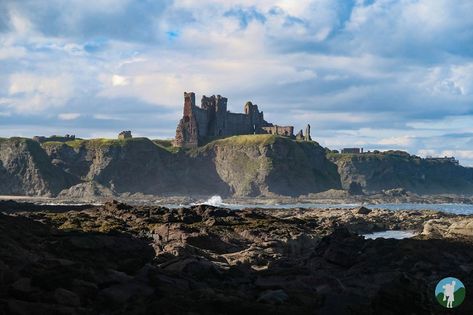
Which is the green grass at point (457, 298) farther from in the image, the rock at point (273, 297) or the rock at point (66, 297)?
the rock at point (66, 297)

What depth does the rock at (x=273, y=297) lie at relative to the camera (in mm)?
26236

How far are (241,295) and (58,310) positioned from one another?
818 centimetres

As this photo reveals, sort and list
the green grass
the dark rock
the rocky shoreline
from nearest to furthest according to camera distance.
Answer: the rocky shoreline → the dark rock → the green grass

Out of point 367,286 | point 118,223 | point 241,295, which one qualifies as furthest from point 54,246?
point 118,223

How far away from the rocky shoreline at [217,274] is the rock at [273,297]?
0.08 metres

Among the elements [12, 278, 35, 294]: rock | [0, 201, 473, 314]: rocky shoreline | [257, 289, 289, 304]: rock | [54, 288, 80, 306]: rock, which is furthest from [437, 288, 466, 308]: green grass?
[12, 278, 35, 294]: rock

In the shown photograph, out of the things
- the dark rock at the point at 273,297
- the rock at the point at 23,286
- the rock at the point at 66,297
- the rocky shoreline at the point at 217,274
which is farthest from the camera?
the dark rock at the point at 273,297

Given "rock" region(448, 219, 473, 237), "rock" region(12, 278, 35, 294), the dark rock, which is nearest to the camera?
"rock" region(12, 278, 35, 294)

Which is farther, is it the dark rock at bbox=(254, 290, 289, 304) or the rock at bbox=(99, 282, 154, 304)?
the dark rock at bbox=(254, 290, 289, 304)

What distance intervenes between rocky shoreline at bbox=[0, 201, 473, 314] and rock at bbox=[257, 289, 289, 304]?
8cm

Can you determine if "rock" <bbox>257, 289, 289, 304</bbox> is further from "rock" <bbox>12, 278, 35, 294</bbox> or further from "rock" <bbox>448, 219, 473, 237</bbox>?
"rock" <bbox>448, 219, 473, 237</bbox>

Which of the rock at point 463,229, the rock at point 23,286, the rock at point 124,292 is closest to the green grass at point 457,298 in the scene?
the rock at point 124,292

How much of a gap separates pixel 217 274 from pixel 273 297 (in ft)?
17.3

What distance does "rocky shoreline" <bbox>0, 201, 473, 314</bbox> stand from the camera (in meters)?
23.8
